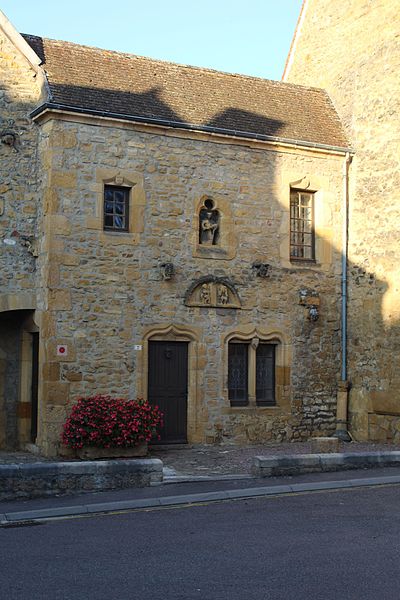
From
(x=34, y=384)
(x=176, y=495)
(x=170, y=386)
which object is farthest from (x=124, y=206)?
(x=176, y=495)

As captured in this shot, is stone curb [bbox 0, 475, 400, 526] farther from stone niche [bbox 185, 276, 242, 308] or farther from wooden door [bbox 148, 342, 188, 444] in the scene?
stone niche [bbox 185, 276, 242, 308]

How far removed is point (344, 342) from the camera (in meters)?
17.2

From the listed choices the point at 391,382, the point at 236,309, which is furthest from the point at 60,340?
the point at 391,382

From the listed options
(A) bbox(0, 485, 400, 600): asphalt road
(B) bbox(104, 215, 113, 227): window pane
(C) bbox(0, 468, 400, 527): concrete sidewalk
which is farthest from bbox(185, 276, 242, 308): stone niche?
(A) bbox(0, 485, 400, 600): asphalt road

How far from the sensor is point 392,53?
16.6 metres

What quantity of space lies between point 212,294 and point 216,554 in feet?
29.4

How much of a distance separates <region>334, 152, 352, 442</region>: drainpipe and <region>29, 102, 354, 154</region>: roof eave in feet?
2.38

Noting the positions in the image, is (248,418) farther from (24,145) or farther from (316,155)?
(24,145)

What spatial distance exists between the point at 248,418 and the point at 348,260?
3920 millimetres

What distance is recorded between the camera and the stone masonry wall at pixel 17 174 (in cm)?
1490

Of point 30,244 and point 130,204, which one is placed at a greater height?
point 130,204

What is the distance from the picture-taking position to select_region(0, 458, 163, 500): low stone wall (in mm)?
10172

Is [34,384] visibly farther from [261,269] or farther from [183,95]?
[183,95]

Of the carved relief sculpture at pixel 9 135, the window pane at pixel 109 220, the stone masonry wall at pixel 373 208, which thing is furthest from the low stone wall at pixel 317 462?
the carved relief sculpture at pixel 9 135
